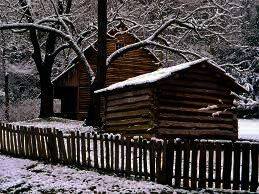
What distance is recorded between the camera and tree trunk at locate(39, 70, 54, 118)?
104 feet

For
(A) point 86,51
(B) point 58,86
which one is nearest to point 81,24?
(A) point 86,51

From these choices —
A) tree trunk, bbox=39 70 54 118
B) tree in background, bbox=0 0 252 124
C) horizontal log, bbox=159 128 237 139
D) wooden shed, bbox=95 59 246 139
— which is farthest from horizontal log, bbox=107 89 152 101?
tree trunk, bbox=39 70 54 118

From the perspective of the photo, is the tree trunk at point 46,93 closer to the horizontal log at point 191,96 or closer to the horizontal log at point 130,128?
the horizontal log at point 130,128

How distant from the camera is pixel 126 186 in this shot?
1107 cm

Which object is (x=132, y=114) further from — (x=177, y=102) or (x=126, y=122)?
(x=177, y=102)

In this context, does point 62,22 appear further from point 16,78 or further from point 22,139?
point 16,78

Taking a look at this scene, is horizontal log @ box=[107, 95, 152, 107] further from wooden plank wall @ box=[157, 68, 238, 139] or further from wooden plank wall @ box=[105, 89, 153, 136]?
wooden plank wall @ box=[157, 68, 238, 139]

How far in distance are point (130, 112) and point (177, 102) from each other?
265 centimetres

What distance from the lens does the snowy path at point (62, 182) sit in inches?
428

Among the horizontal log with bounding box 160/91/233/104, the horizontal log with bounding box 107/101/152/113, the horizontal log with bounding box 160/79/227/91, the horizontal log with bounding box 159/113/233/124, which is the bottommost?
the horizontal log with bounding box 159/113/233/124

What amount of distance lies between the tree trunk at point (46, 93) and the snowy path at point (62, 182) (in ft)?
58.9

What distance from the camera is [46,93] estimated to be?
104ft

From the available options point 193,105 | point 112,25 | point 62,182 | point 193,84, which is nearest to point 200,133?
point 193,105

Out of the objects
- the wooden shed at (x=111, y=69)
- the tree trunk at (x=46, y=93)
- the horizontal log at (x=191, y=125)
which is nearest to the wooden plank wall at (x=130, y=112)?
the horizontal log at (x=191, y=125)
